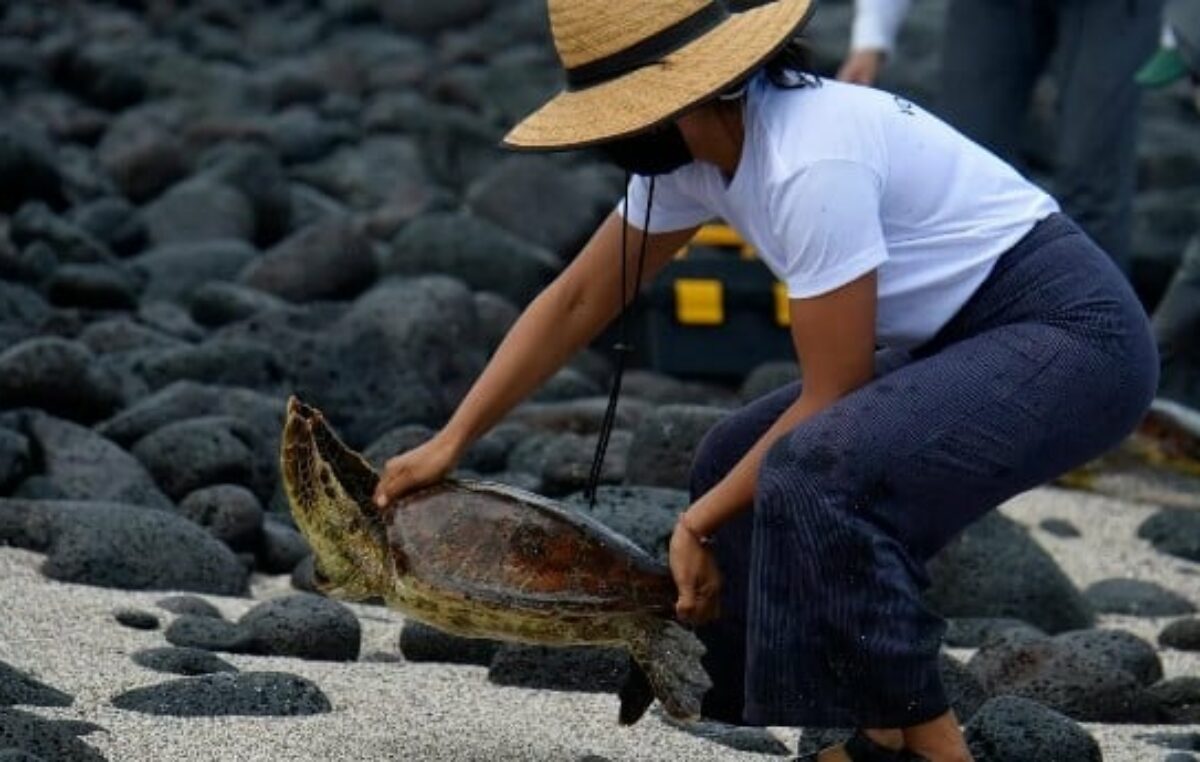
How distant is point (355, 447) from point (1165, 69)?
2.30 meters

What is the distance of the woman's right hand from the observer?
3.99m

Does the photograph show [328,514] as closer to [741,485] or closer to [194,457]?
[741,485]

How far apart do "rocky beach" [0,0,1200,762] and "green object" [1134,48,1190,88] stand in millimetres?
859

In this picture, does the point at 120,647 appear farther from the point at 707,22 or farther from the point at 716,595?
the point at 707,22

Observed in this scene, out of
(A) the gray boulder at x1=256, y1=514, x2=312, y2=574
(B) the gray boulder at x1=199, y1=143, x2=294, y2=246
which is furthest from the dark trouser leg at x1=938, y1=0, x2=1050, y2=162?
(B) the gray boulder at x1=199, y1=143, x2=294, y2=246

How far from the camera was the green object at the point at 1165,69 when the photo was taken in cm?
682

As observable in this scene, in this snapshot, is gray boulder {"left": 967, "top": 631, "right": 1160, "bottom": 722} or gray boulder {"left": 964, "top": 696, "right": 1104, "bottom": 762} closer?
gray boulder {"left": 964, "top": 696, "right": 1104, "bottom": 762}

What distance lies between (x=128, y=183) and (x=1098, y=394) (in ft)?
27.7

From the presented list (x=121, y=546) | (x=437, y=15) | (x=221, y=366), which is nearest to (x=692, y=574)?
(x=121, y=546)

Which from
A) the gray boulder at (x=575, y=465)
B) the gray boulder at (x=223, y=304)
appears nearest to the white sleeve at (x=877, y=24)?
the gray boulder at (x=575, y=465)

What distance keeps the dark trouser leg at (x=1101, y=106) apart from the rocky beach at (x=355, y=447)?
58 centimetres

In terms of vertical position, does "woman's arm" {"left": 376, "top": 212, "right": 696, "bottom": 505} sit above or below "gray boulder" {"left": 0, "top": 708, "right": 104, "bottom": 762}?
above

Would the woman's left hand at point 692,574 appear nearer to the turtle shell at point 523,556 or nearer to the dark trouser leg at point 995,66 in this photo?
the turtle shell at point 523,556

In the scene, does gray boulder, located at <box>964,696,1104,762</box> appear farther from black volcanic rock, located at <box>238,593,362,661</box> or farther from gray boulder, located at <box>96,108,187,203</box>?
gray boulder, located at <box>96,108,187,203</box>
